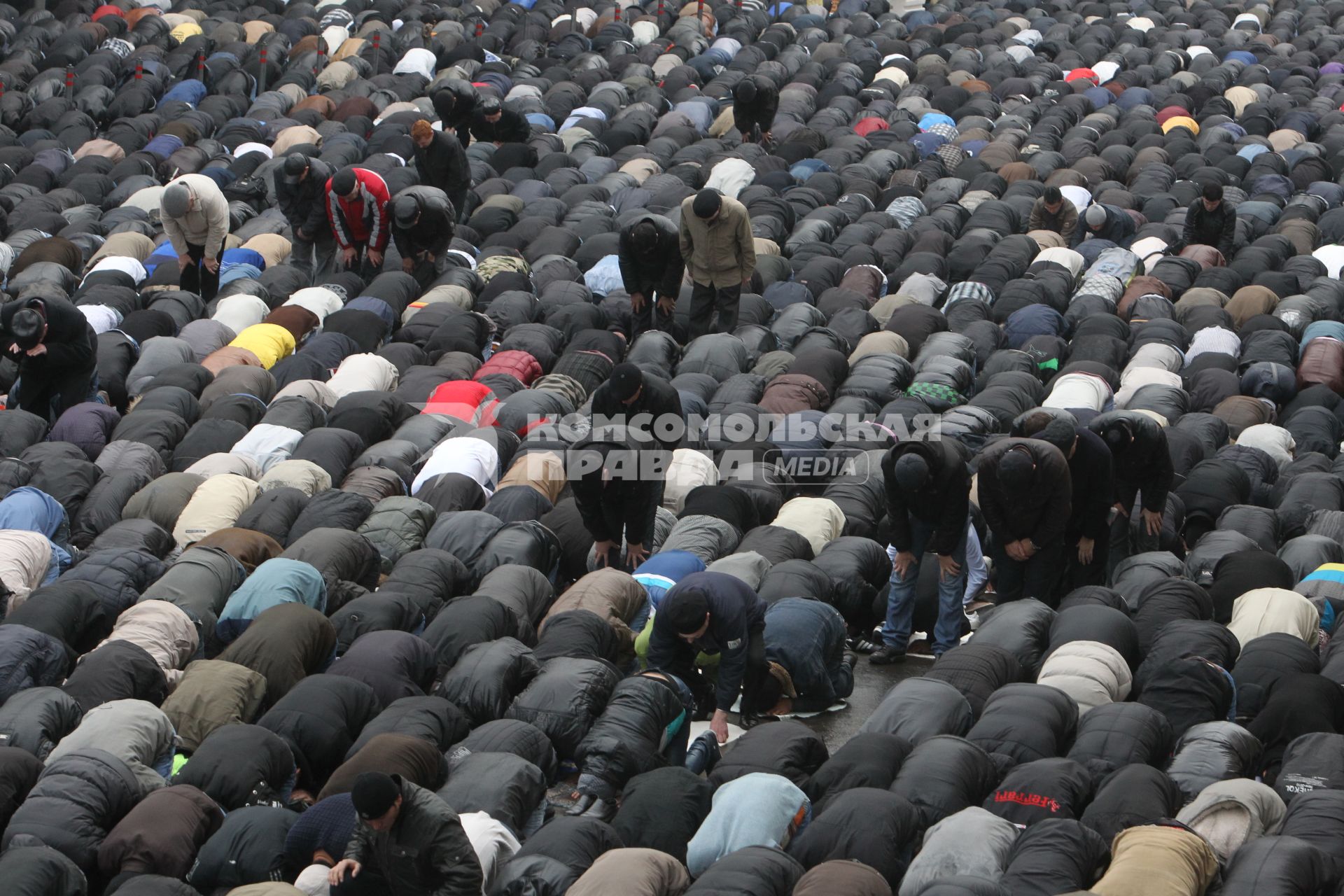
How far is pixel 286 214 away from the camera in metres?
14.3

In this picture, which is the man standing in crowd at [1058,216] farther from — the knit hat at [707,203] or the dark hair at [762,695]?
the dark hair at [762,695]

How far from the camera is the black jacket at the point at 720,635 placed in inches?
326

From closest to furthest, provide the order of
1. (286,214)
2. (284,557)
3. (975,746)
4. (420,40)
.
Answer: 1. (975,746)
2. (284,557)
3. (286,214)
4. (420,40)

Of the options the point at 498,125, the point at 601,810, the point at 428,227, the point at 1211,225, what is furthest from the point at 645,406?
the point at 498,125

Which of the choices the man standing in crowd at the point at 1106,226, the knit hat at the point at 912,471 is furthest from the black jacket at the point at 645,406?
the man standing in crowd at the point at 1106,226

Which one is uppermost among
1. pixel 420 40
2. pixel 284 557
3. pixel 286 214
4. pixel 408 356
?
pixel 420 40

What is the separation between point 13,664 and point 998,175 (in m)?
11.7

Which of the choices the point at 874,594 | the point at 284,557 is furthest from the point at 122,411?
the point at 874,594

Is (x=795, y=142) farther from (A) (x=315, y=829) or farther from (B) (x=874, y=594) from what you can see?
(A) (x=315, y=829)

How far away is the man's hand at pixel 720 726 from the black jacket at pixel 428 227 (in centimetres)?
678

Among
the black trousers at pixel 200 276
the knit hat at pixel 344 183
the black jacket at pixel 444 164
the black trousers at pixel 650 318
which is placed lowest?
the black trousers at pixel 650 318

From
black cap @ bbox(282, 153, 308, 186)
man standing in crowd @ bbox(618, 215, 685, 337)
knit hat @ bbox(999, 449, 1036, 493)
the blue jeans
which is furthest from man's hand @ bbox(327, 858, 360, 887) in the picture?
black cap @ bbox(282, 153, 308, 186)

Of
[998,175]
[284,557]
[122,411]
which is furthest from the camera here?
[998,175]

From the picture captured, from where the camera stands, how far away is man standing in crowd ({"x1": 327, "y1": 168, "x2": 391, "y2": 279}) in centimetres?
1377
